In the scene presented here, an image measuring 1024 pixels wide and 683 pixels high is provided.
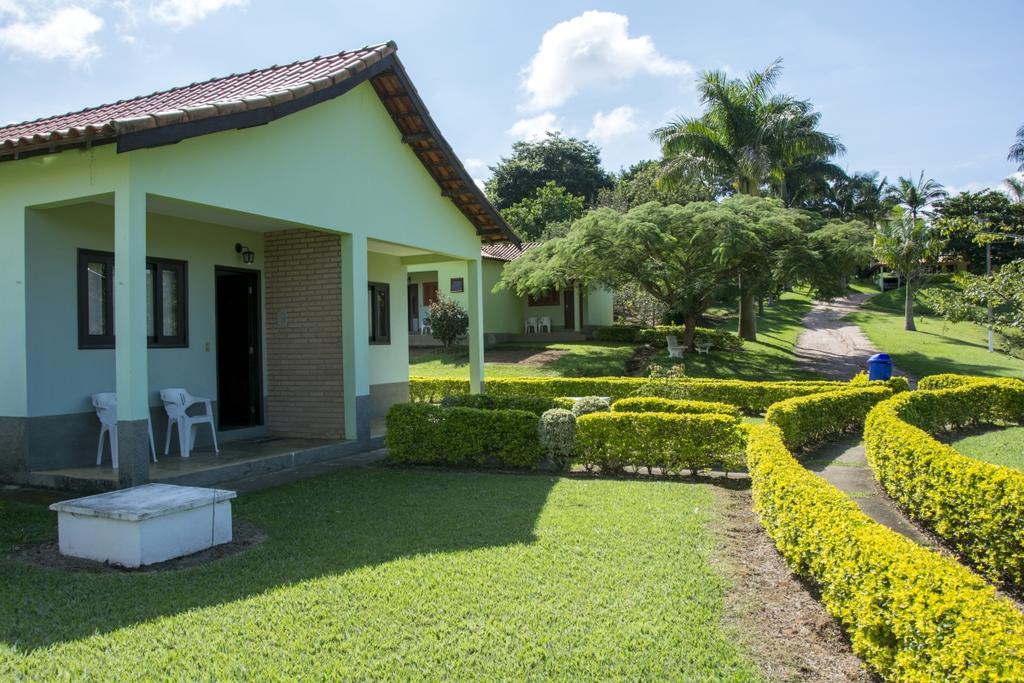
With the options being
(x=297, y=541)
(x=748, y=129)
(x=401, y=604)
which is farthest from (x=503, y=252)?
(x=401, y=604)

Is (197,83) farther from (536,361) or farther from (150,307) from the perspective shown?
(536,361)

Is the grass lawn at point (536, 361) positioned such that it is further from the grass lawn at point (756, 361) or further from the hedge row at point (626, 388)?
the hedge row at point (626, 388)

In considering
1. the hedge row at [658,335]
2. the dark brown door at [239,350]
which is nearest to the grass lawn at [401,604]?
the dark brown door at [239,350]

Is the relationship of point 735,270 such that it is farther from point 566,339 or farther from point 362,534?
point 362,534

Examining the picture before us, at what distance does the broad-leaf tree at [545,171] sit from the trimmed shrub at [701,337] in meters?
19.6

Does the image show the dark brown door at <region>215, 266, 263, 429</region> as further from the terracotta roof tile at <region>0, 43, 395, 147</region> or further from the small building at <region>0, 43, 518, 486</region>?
the terracotta roof tile at <region>0, 43, 395, 147</region>

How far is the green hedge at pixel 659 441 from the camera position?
8914mm

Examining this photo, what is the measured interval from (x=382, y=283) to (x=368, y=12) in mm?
5205

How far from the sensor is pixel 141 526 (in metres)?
5.30

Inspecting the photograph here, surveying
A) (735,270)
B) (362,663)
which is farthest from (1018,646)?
(735,270)

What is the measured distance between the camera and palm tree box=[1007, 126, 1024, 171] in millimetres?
36938

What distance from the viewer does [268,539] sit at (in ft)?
19.9

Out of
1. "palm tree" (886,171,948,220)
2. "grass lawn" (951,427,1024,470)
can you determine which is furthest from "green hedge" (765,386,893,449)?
"palm tree" (886,171,948,220)

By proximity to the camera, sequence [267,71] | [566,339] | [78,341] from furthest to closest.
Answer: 1. [566,339]
2. [267,71]
3. [78,341]
